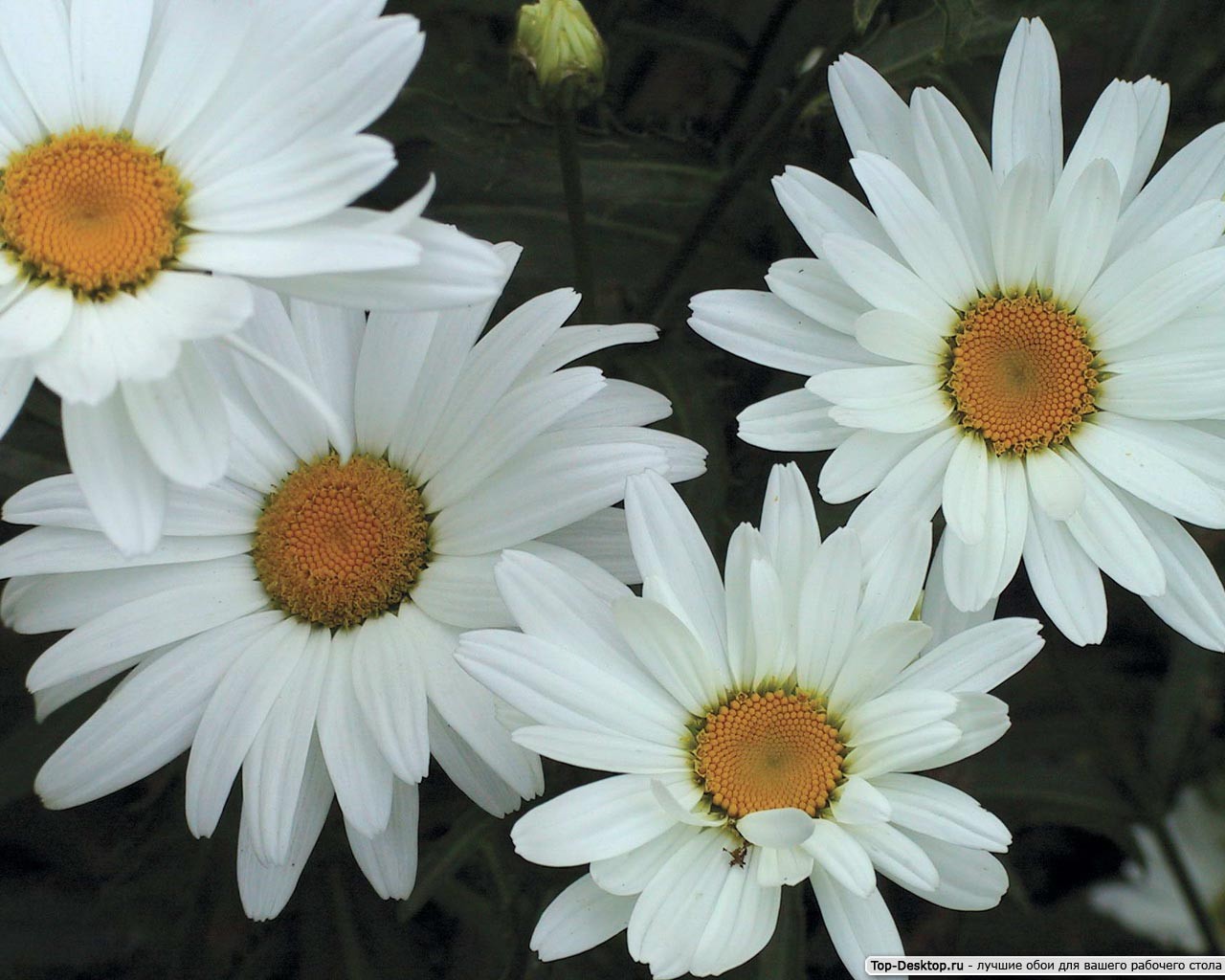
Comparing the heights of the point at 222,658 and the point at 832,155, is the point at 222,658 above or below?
below

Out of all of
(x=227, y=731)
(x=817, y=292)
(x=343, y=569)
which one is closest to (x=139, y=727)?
(x=227, y=731)

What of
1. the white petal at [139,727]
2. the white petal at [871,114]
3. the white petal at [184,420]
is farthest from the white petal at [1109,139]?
the white petal at [139,727]

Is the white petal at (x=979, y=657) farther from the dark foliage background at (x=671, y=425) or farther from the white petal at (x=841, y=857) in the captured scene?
the dark foliage background at (x=671, y=425)

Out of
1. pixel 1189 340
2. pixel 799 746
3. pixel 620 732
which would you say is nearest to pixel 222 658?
pixel 620 732

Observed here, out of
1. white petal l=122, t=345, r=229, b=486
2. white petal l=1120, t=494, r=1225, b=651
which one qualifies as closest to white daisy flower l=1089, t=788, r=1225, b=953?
white petal l=1120, t=494, r=1225, b=651

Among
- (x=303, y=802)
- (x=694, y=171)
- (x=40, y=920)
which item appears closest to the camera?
(x=303, y=802)

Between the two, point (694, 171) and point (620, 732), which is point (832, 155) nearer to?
point (694, 171)
